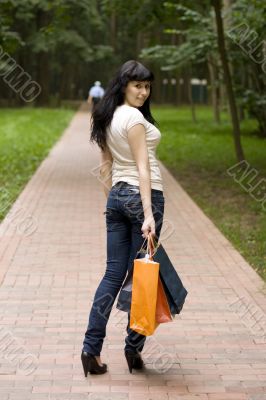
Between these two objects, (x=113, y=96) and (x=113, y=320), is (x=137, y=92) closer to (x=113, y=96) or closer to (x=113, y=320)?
(x=113, y=96)

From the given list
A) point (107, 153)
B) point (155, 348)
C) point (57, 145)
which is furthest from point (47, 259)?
point (57, 145)

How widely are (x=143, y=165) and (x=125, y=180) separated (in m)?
0.19

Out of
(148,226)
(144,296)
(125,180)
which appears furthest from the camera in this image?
(125,180)

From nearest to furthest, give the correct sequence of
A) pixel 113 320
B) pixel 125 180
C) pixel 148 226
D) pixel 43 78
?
pixel 148 226, pixel 125 180, pixel 113 320, pixel 43 78

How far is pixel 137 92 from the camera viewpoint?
4.94 metres

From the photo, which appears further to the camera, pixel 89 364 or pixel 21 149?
pixel 21 149

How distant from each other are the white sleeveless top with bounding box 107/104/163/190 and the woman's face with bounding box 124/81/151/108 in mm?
41

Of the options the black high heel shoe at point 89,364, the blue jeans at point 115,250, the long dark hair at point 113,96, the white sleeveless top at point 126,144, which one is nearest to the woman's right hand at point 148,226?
the blue jeans at point 115,250

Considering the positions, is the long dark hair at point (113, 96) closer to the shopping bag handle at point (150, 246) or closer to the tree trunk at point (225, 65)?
the shopping bag handle at point (150, 246)

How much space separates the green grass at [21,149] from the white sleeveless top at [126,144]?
6.20 meters

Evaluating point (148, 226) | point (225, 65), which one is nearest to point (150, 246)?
point (148, 226)

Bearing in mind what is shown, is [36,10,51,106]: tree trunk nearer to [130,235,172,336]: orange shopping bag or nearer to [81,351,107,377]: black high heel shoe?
[81,351,107,377]: black high heel shoe

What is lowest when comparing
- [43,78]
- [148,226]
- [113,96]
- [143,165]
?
[43,78]

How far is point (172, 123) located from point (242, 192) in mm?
20064
